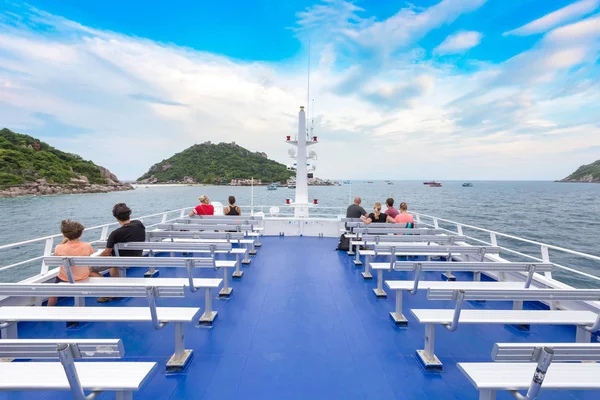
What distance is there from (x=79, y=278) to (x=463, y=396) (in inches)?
171

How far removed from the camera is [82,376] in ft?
5.80

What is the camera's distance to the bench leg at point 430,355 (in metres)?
2.79

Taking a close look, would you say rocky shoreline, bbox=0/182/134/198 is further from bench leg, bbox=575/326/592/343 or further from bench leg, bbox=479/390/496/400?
bench leg, bbox=575/326/592/343

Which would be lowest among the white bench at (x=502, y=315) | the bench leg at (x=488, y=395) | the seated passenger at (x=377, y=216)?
the bench leg at (x=488, y=395)

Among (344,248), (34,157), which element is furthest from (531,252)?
(34,157)

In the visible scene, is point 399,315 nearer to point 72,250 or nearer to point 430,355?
point 430,355

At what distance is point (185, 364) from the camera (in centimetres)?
281

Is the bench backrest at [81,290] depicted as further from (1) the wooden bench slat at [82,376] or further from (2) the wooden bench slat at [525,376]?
(2) the wooden bench slat at [525,376]

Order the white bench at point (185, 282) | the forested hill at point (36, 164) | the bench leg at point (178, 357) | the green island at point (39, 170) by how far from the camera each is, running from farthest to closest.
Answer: the forested hill at point (36, 164), the green island at point (39, 170), the white bench at point (185, 282), the bench leg at point (178, 357)

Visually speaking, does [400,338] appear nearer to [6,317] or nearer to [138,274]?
[6,317]

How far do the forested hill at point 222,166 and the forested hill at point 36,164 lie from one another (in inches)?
857

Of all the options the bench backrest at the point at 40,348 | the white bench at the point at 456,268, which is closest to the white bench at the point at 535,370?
the white bench at the point at 456,268

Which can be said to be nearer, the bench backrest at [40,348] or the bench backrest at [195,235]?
the bench backrest at [40,348]

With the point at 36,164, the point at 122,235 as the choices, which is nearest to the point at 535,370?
the point at 122,235
